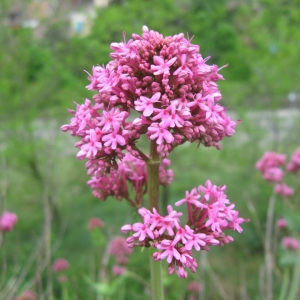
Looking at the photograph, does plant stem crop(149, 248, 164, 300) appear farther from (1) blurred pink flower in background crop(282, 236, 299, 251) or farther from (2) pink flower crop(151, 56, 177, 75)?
(1) blurred pink flower in background crop(282, 236, 299, 251)

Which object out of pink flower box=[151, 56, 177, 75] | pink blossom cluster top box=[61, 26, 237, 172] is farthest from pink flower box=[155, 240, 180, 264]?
pink flower box=[151, 56, 177, 75]

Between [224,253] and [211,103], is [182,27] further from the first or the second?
[211,103]

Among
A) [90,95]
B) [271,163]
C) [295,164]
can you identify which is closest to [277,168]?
[271,163]

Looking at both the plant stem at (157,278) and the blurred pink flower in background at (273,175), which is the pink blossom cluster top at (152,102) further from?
the blurred pink flower in background at (273,175)

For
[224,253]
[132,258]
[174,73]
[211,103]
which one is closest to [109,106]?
[174,73]

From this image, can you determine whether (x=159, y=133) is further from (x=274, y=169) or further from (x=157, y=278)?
(x=274, y=169)
